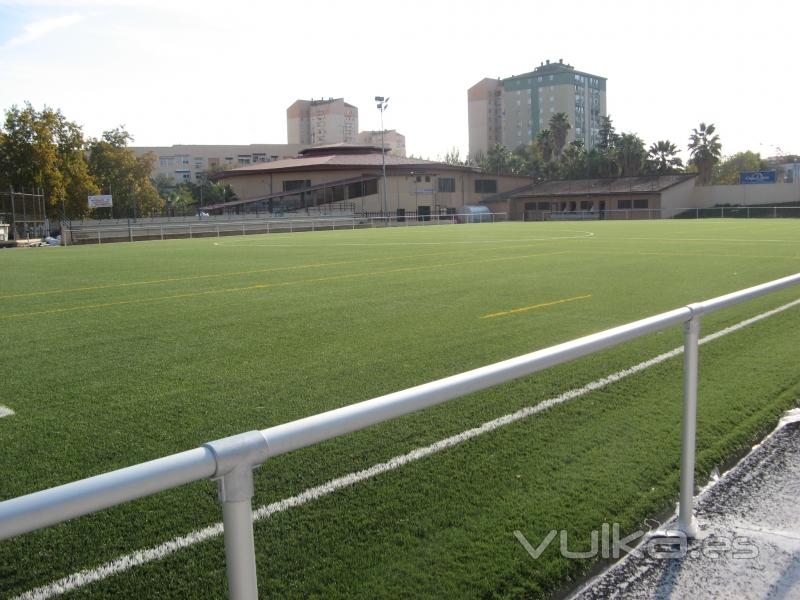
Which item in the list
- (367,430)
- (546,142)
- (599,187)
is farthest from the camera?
(546,142)

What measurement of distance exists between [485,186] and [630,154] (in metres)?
19.5

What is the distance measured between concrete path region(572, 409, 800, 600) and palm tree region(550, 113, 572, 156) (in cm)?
12345

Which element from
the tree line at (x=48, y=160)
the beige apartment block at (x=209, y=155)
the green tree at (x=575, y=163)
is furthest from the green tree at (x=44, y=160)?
the beige apartment block at (x=209, y=155)

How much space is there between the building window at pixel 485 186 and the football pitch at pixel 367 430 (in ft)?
290

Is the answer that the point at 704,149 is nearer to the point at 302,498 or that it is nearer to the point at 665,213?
the point at 665,213

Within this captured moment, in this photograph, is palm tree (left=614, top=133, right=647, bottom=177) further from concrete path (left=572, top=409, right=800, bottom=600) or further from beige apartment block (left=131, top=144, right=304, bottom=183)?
concrete path (left=572, top=409, right=800, bottom=600)

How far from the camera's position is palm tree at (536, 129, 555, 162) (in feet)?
402

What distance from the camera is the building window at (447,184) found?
318 ft

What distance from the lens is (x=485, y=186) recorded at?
102m

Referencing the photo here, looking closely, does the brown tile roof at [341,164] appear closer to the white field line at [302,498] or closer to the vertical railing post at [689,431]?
the white field line at [302,498]

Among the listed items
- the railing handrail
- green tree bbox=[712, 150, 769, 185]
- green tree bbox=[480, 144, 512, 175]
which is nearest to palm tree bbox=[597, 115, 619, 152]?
green tree bbox=[480, 144, 512, 175]

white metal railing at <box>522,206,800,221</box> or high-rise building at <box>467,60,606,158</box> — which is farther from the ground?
high-rise building at <box>467,60,606,158</box>

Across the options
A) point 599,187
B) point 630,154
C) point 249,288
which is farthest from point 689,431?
point 630,154

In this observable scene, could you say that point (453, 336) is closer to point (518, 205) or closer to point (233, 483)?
point (233, 483)
